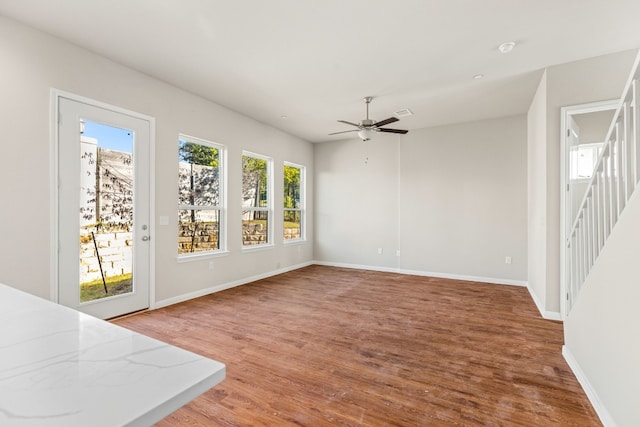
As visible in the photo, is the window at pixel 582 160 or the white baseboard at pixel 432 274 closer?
the window at pixel 582 160

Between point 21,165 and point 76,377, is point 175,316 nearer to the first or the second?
point 21,165

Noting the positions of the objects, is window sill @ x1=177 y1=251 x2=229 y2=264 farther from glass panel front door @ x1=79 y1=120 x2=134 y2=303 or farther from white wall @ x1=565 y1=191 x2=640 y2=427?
white wall @ x1=565 y1=191 x2=640 y2=427

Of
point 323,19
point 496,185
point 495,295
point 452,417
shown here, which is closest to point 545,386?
point 452,417

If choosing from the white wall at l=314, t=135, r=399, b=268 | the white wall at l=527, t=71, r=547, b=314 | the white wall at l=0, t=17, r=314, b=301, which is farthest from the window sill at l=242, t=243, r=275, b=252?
the white wall at l=527, t=71, r=547, b=314

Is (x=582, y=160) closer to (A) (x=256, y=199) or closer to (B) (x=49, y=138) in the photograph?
(A) (x=256, y=199)

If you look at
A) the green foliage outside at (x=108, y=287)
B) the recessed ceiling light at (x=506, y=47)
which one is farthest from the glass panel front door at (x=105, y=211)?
the recessed ceiling light at (x=506, y=47)

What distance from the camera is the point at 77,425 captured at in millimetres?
456

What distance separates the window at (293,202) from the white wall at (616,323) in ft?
17.1

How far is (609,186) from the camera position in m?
1.98

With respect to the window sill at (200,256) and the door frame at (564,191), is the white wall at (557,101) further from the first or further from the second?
the window sill at (200,256)

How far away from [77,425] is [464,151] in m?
6.20

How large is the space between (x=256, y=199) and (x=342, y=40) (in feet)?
11.3

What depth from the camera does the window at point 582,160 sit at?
3543mm

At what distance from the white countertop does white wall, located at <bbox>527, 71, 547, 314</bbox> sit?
4.24 metres
